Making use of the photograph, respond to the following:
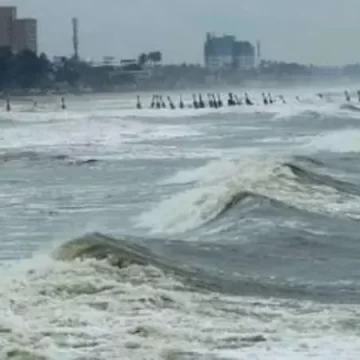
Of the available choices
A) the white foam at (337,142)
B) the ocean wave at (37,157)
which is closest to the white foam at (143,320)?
the ocean wave at (37,157)

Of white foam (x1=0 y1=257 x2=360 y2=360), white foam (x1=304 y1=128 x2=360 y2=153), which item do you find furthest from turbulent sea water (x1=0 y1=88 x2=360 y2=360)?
white foam (x1=304 y1=128 x2=360 y2=153)

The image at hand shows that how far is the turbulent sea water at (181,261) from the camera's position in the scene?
9.88 metres

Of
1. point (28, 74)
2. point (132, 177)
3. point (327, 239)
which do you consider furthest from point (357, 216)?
point (28, 74)

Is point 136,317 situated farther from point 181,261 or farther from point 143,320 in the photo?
point 181,261

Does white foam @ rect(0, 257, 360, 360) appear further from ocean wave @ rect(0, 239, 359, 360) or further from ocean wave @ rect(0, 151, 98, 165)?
ocean wave @ rect(0, 151, 98, 165)

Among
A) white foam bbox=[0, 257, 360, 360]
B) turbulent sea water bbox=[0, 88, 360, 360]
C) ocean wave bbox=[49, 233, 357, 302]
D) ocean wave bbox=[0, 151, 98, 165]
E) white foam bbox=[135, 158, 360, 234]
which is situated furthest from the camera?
ocean wave bbox=[0, 151, 98, 165]

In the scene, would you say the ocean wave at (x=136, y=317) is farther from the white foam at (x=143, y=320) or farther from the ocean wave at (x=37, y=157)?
the ocean wave at (x=37, y=157)

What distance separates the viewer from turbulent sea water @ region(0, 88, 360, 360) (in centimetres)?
988

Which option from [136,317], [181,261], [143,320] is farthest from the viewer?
[181,261]

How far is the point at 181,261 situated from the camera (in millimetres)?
14289

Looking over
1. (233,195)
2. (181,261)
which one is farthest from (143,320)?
(233,195)

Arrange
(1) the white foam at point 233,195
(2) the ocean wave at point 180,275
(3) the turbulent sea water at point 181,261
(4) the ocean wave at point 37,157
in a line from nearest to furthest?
(3) the turbulent sea water at point 181,261 → (2) the ocean wave at point 180,275 → (1) the white foam at point 233,195 → (4) the ocean wave at point 37,157

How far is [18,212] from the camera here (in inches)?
862

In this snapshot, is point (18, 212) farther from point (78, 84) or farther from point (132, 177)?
point (78, 84)
